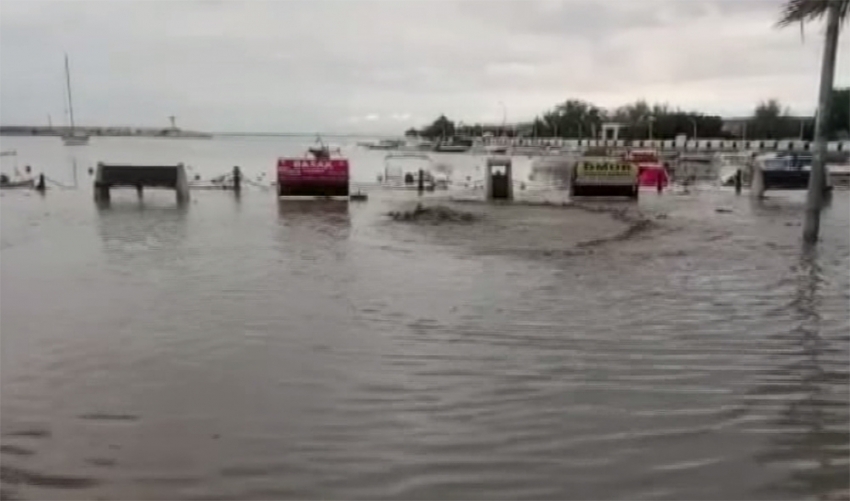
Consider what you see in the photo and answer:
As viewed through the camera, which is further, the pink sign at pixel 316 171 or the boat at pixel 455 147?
the boat at pixel 455 147

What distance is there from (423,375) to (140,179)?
22.5 m

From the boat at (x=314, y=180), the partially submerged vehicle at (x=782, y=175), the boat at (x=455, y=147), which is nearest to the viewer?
the boat at (x=314, y=180)

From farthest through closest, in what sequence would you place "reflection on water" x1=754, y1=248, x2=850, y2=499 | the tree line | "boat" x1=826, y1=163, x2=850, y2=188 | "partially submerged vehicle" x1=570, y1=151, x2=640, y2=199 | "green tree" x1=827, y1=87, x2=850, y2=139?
1. the tree line
2. "green tree" x1=827, y1=87, x2=850, y2=139
3. "boat" x1=826, y1=163, x2=850, y2=188
4. "partially submerged vehicle" x1=570, y1=151, x2=640, y2=199
5. "reflection on water" x1=754, y1=248, x2=850, y2=499

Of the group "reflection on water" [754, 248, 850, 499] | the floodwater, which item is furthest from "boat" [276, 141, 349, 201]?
"reflection on water" [754, 248, 850, 499]

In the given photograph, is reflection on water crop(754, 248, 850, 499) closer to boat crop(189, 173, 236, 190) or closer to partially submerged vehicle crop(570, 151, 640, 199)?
partially submerged vehicle crop(570, 151, 640, 199)

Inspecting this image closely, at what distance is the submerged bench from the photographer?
2698 cm

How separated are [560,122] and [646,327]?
192033mm

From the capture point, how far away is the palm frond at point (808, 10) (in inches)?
561

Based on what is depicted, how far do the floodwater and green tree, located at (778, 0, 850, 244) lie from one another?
2009 millimetres

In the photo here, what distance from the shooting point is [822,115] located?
1517 centimetres

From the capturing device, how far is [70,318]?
8930mm

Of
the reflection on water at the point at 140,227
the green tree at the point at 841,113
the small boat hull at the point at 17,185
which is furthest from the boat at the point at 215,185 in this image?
the green tree at the point at 841,113

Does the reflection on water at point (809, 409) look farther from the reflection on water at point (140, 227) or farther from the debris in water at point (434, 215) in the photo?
the debris in water at point (434, 215)

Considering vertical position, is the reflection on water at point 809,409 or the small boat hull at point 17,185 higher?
the reflection on water at point 809,409
